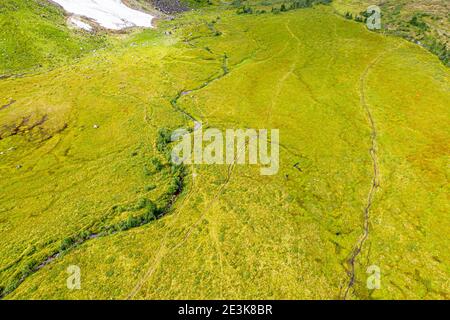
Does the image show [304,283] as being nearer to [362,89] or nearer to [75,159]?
[75,159]

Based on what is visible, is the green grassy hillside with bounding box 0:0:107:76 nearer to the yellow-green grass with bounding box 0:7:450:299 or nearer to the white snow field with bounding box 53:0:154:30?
the yellow-green grass with bounding box 0:7:450:299

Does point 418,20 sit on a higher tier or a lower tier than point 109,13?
higher

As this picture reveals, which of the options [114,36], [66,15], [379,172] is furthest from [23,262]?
[66,15]

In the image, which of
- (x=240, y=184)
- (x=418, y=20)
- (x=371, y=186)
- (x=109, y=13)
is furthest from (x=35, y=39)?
(x=418, y=20)

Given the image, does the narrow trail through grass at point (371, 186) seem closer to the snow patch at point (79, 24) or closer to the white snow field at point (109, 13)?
the white snow field at point (109, 13)

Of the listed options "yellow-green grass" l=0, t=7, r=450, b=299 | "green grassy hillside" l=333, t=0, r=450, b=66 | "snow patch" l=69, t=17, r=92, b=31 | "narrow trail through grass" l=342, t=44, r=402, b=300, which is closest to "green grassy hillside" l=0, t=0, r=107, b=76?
"snow patch" l=69, t=17, r=92, b=31

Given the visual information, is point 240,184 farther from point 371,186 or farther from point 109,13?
point 109,13
